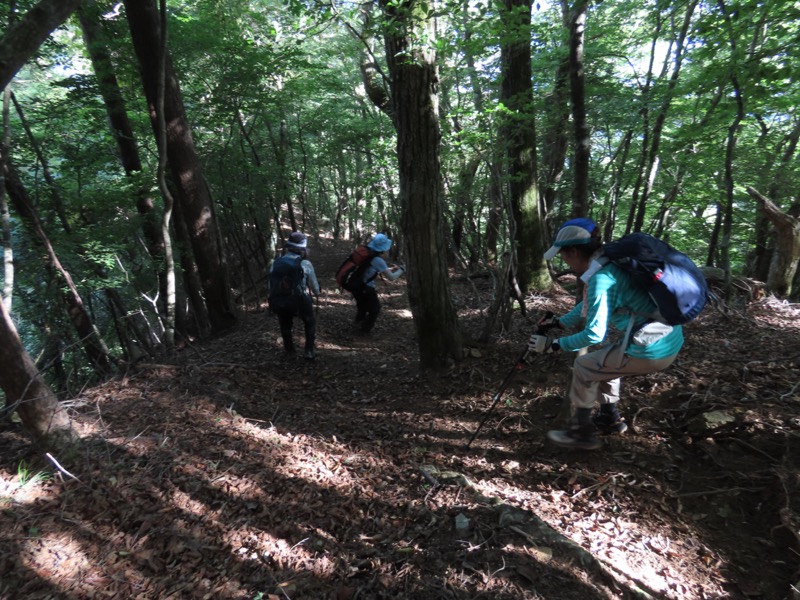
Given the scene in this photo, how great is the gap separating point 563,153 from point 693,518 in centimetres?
971

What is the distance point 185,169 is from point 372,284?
4012 millimetres

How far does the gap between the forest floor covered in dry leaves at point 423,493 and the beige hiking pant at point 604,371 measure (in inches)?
19.6

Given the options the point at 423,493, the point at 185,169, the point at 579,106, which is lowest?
the point at 423,493

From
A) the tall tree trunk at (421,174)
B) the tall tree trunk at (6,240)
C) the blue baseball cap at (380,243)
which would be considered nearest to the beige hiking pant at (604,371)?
the tall tree trunk at (421,174)

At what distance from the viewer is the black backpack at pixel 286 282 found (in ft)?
20.0

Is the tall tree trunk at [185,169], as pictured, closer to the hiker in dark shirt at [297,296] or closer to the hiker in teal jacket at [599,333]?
the hiker in dark shirt at [297,296]

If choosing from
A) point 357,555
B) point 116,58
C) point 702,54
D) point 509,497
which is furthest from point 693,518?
point 116,58

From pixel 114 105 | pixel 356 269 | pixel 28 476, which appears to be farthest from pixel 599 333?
pixel 114 105

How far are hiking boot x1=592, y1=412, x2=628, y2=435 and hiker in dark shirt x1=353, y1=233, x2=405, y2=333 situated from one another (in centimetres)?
401

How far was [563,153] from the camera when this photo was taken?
1052cm

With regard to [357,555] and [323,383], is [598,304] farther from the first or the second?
[323,383]

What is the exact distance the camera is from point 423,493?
10.9 ft

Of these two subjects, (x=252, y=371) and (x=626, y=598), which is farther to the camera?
(x=252, y=371)

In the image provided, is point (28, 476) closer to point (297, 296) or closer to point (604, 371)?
point (297, 296)
